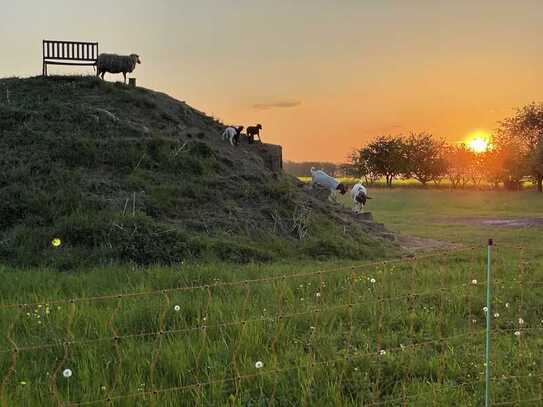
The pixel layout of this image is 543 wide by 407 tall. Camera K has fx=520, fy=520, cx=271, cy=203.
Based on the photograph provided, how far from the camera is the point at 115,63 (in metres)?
22.1

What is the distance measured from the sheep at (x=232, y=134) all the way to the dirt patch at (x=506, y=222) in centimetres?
1165

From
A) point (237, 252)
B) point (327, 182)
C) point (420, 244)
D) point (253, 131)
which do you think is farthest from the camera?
point (327, 182)

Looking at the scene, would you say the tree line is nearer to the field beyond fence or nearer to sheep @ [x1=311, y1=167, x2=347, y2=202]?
sheep @ [x1=311, y1=167, x2=347, y2=202]

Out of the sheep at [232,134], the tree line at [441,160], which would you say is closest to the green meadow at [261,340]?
the sheep at [232,134]

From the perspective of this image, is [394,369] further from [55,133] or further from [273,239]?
[55,133]

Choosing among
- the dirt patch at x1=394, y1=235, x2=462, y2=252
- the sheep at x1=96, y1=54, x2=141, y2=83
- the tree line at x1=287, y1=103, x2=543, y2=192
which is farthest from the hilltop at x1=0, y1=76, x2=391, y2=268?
the tree line at x1=287, y1=103, x2=543, y2=192

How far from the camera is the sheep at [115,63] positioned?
2192 cm

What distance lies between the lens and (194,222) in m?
13.3

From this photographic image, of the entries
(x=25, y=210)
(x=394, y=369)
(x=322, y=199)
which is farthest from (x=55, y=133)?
(x=394, y=369)

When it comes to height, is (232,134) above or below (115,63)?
below

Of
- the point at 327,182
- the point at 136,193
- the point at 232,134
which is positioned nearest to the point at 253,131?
the point at 232,134

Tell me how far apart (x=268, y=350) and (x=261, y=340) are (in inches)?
9.1

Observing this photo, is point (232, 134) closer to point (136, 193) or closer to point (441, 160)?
point (136, 193)

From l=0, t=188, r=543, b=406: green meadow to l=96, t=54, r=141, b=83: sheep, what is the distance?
47.4 ft
